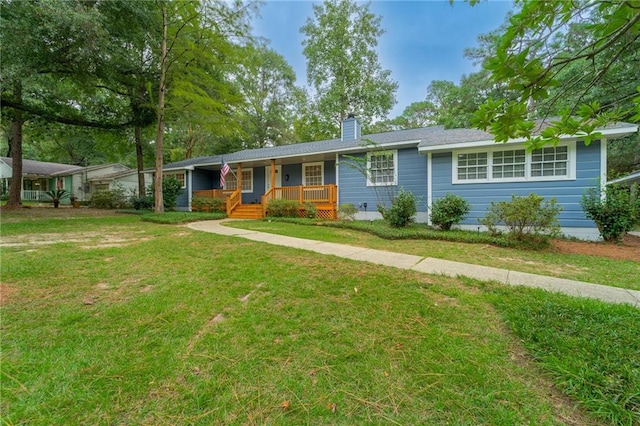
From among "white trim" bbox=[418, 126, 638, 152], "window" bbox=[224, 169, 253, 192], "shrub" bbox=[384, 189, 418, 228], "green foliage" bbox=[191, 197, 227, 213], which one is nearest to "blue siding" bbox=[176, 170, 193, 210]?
"green foliage" bbox=[191, 197, 227, 213]

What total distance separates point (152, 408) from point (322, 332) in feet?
4.17

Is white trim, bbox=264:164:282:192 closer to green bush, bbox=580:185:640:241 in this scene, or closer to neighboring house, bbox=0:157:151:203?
green bush, bbox=580:185:640:241

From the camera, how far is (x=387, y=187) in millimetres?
10617

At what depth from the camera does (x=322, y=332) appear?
2.29 m

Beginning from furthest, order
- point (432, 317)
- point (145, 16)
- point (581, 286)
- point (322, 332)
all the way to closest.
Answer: point (145, 16)
point (581, 286)
point (432, 317)
point (322, 332)

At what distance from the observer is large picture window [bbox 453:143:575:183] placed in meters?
7.65

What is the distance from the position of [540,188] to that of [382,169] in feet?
16.6

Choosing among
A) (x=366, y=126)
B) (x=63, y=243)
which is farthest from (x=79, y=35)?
(x=366, y=126)

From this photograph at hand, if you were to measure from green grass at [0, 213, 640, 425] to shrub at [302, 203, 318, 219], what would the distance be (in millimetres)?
7799

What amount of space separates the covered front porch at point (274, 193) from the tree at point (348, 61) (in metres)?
10.7

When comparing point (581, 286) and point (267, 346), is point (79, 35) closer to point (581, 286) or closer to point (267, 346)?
point (267, 346)

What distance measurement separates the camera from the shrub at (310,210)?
1137cm

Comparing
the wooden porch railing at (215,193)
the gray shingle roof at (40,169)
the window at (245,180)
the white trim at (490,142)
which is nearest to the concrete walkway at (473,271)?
the white trim at (490,142)

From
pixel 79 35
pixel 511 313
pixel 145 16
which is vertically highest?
pixel 145 16
